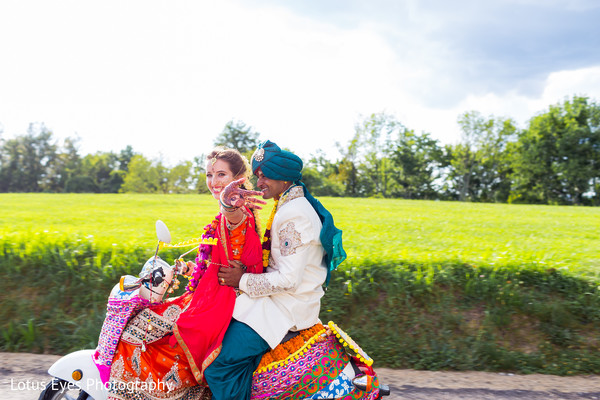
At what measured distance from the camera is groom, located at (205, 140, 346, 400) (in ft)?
8.26

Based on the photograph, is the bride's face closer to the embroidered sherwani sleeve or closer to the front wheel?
the embroidered sherwani sleeve

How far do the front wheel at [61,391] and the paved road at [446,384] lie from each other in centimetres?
120

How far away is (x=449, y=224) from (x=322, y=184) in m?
38.1

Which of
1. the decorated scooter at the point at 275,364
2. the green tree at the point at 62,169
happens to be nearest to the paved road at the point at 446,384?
the decorated scooter at the point at 275,364

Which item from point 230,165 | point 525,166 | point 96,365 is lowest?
point 96,365

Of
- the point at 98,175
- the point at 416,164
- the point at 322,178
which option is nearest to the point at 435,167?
the point at 416,164

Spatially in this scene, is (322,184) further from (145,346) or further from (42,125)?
(145,346)

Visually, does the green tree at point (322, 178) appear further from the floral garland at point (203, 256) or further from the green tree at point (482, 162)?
the floral garland at point (203, 256)

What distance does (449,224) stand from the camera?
36.0ft

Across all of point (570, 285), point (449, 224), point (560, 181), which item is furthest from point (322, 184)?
point (570, 285)

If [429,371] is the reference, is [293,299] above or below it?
above

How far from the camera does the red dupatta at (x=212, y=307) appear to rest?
2549 millimetres

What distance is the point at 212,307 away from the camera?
258 centimetres

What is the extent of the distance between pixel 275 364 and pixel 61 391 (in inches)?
53.2
